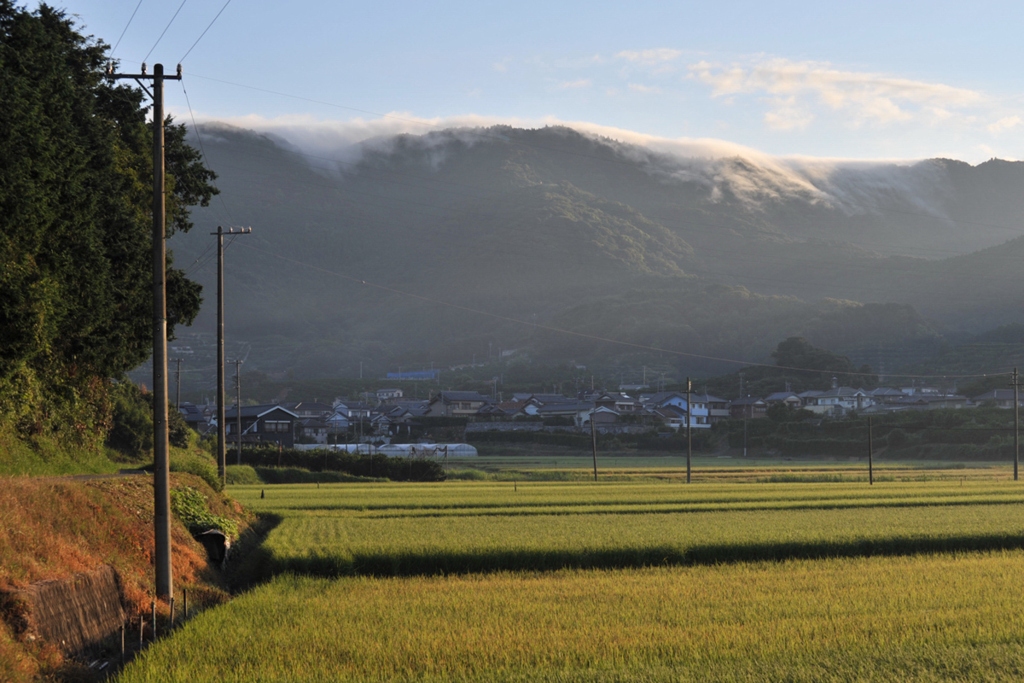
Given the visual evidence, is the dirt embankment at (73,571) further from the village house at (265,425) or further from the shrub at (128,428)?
the village house at (265,425)

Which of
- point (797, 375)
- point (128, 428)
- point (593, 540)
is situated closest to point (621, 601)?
point (593, 540)

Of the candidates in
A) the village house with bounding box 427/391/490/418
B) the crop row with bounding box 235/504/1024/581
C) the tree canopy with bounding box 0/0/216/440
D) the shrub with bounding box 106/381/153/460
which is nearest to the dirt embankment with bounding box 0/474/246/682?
the crop row with bounding box 235/504/1024/581

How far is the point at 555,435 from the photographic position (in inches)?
3516

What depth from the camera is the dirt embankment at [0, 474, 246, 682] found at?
9148mm

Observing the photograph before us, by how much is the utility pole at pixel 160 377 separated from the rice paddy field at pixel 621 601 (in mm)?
1127

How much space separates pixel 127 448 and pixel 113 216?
21410 millimetres

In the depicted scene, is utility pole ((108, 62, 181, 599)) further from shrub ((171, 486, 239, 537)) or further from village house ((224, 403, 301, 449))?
village house ((224, 403, 301, 449))

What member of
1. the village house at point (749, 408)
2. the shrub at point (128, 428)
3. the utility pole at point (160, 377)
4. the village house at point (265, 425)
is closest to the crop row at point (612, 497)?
the shrub at point (128, 428)

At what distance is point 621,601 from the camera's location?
12539mm

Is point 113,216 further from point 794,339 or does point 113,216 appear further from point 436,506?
point 794,339

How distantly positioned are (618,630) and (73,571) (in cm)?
720

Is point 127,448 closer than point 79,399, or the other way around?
point 79,399

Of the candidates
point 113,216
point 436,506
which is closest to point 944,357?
point 436,506

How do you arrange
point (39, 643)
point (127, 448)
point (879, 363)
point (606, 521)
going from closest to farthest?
point (39, 643) → point (606, 521) → point (127, 448) → point (879, 363)
